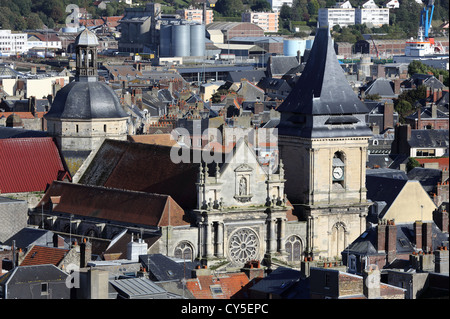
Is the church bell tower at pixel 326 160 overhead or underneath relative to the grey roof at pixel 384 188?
overhead

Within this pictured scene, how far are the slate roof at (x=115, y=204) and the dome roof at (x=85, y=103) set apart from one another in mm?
4498

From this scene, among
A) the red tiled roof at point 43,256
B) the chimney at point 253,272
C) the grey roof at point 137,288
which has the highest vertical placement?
the grey roof at point 137,288

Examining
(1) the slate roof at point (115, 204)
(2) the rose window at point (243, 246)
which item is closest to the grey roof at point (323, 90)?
(2) the rose window at point (243, 246)

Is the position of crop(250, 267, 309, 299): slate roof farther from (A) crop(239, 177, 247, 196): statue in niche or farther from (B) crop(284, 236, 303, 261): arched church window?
(B) crop(284, 236, 303, 261): arched church window

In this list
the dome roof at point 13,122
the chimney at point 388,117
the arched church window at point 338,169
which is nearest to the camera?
the arched church window at point 338,169

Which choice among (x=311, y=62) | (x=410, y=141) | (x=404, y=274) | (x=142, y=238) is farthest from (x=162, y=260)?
(x=410, y=141)

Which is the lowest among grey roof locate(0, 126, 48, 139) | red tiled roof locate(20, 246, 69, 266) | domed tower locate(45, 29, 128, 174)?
red tiled roof locate(20, 246, 69, 266)

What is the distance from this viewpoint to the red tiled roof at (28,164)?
9138cm

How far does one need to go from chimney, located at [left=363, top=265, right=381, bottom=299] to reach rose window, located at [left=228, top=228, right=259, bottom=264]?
972 inches

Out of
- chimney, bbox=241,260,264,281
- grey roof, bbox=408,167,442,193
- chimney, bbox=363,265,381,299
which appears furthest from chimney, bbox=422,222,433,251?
grey roof, bbox=408,167,442,193

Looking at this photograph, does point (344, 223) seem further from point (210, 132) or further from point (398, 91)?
point (398, 91)

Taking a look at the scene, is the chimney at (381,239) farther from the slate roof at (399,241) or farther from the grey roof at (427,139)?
the grey roof at (427,139)

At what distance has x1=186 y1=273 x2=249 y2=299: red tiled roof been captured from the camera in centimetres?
6056

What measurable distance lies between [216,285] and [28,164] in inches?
1295
